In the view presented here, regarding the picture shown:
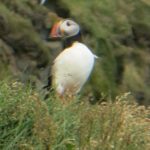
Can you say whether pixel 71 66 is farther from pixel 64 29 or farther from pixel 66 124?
pixel 66 124

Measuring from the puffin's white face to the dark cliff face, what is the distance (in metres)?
0.33

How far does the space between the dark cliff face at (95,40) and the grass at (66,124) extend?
7.85 ft

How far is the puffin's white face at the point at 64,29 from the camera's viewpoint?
9945mm

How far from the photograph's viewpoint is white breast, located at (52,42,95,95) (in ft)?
31.2

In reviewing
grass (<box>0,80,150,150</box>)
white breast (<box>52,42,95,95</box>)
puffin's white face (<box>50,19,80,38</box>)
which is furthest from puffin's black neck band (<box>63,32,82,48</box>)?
grass (<box>0,80,150,150</box>)

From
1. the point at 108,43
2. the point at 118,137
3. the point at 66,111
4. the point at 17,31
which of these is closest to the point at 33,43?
the point at 17,31

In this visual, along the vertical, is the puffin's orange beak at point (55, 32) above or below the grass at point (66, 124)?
below

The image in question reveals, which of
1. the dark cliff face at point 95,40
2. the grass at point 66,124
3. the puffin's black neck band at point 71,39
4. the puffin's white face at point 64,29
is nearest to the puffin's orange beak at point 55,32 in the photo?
the puffin's white face at point 64,29

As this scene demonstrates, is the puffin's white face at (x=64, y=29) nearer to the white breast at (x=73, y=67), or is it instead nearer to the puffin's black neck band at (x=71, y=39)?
the puffin's black neck band at (x=71, y=39)

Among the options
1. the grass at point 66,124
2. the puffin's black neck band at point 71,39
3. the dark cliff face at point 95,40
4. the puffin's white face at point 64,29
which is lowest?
the dark cliff face at point 95,40

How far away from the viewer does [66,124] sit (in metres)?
6.48

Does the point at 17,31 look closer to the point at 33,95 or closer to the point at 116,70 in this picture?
the point at 116,70

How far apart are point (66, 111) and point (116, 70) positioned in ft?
18.3

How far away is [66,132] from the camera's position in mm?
6391
